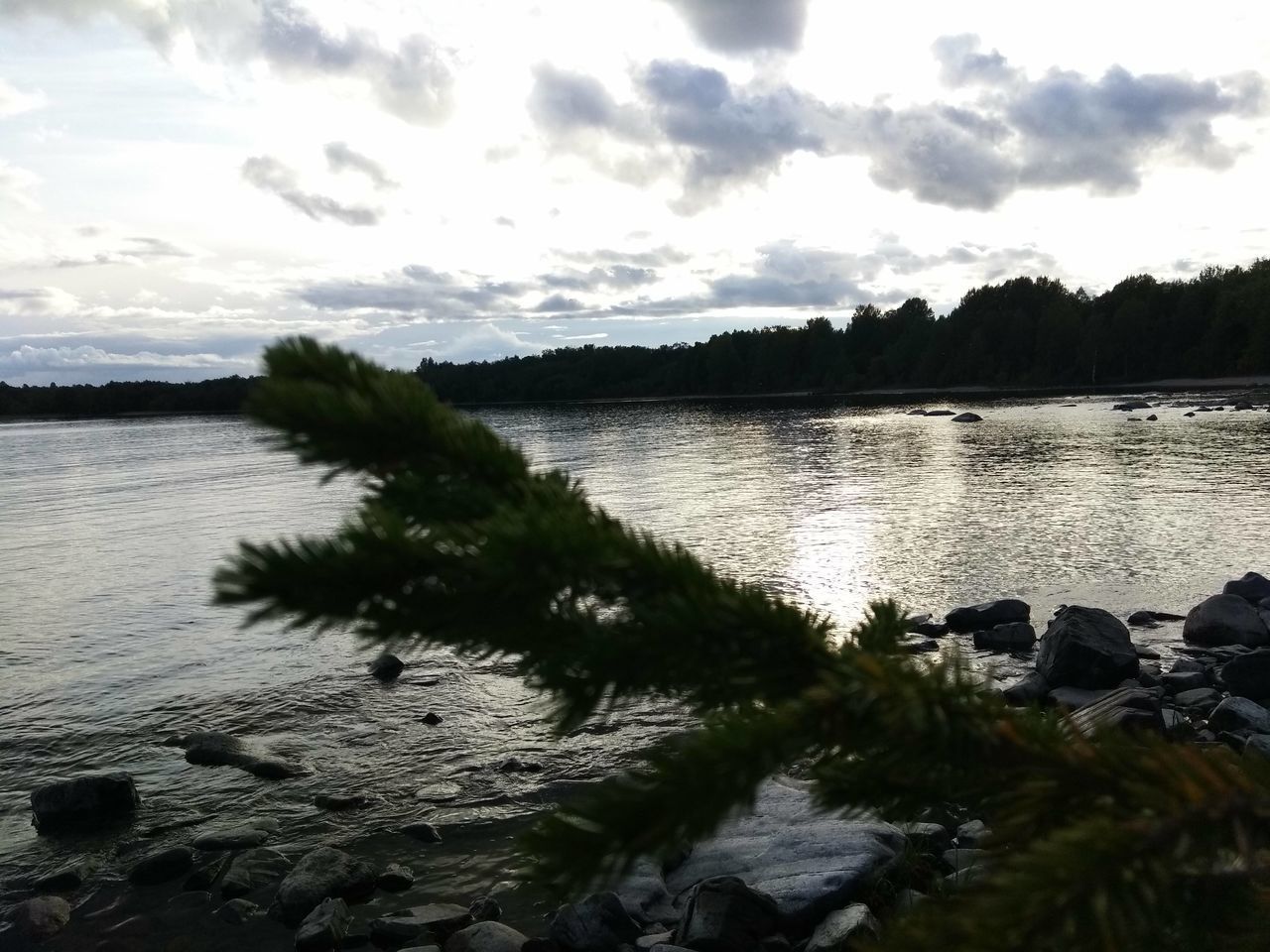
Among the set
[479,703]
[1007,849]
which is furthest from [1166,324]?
[1007,849]

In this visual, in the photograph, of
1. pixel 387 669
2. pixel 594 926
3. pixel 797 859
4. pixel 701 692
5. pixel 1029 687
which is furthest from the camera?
pixel 387 669

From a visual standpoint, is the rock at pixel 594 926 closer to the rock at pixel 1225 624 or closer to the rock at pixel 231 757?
the rock at pixel 231 757

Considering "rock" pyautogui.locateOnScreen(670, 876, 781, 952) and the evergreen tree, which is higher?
the evergreen tree

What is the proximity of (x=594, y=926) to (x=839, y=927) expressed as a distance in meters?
2.00

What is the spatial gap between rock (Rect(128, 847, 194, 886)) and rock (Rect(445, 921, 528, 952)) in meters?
3.53

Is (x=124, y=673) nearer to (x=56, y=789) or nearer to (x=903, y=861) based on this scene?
(x=56, y=789)

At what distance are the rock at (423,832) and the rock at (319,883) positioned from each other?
846 mm

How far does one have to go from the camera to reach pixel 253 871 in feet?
30.1

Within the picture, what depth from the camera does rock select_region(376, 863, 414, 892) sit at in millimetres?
8812

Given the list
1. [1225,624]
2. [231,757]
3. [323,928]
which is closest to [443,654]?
[231,757]

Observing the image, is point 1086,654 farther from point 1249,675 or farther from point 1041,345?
point 1041,345

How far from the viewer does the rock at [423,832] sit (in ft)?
31.9

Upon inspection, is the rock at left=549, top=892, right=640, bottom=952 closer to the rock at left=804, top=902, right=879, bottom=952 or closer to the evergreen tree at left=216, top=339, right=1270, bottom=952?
the rock at left=804, top=902, right=879, bottom=952

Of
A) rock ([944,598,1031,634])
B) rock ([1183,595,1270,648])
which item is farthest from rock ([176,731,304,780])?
rock ([1183,595,1270,648])
